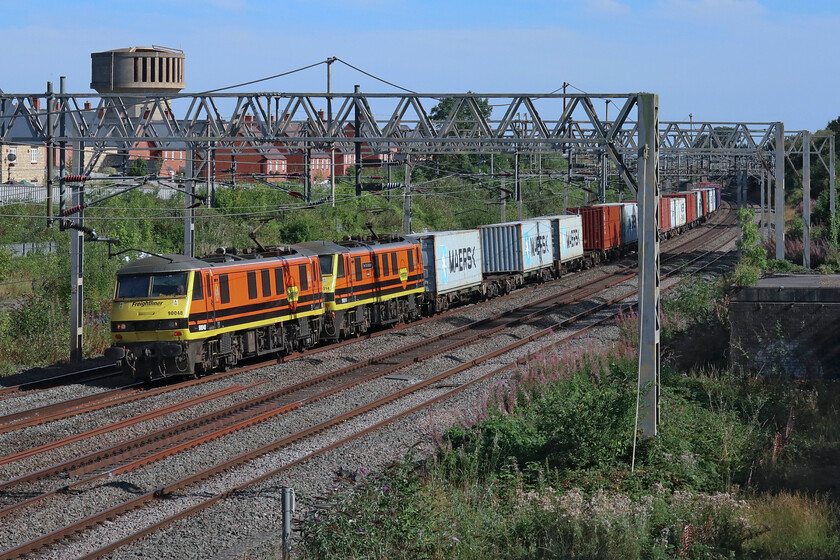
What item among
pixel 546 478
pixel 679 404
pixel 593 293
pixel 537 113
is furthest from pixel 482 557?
pixel 593 293

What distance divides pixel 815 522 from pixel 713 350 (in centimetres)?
1058

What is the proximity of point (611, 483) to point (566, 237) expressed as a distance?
99.7 feet

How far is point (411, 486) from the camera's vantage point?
11.0 metres

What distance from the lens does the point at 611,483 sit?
1174 centimetres

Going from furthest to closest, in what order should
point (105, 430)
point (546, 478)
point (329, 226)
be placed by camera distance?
point (329, 226) < point (105, 430) < point (546, 478)

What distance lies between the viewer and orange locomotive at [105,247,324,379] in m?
20.0

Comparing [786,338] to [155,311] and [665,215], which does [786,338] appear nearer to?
[155,311]

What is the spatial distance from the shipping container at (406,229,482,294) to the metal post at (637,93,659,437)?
682 inches

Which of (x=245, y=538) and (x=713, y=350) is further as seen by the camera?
(x=713, y=350)

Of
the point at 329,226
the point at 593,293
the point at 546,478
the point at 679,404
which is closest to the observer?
the point at 546,478

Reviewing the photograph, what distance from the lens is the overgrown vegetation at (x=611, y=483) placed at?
9672mm

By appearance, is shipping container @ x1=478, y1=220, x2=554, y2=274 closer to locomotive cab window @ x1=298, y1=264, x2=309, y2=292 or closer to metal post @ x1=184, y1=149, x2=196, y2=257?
locomotive cab window @ x1=298, y1=264, x2=309, y2=292

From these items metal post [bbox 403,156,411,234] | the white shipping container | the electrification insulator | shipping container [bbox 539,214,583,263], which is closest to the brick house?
shipping container [bbox 539,214,583,263]

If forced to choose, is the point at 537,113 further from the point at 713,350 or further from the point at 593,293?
the point at 593,293
